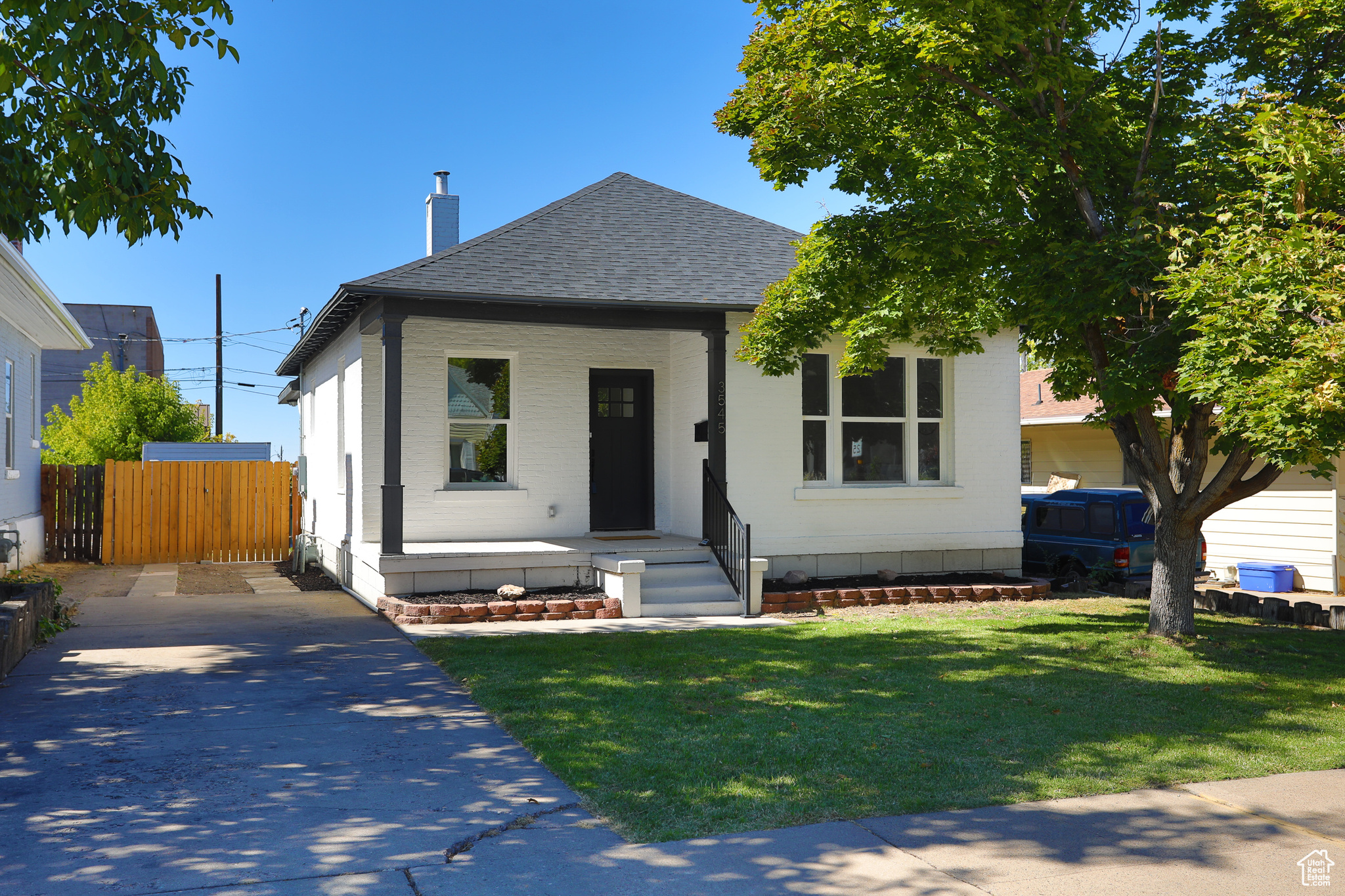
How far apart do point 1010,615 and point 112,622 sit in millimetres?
9679

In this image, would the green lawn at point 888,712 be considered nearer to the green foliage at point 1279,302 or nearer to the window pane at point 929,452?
the green foliage at point 1279,302

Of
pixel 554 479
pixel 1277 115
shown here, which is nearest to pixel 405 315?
pixel 554 479

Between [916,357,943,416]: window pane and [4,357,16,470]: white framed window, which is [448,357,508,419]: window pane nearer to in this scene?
[916,357,943,416]: window pane

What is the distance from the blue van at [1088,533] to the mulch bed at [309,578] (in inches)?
393

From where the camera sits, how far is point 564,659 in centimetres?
838

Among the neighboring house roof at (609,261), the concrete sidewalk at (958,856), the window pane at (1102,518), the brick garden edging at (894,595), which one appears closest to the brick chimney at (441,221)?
the neighboring house roof at (609,261)

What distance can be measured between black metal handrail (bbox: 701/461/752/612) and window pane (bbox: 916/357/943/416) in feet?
10.8

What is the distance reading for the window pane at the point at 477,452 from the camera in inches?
517

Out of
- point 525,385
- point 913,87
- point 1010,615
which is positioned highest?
point 913,87

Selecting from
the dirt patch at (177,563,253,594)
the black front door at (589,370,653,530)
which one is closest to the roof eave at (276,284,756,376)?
the black front door at (589,370,653,530)

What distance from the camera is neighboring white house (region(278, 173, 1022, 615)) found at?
11.5m

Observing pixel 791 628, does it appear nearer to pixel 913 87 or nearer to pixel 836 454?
pixel 836 454

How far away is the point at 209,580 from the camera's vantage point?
14.9 m

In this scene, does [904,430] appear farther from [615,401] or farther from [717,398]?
[615,401]
